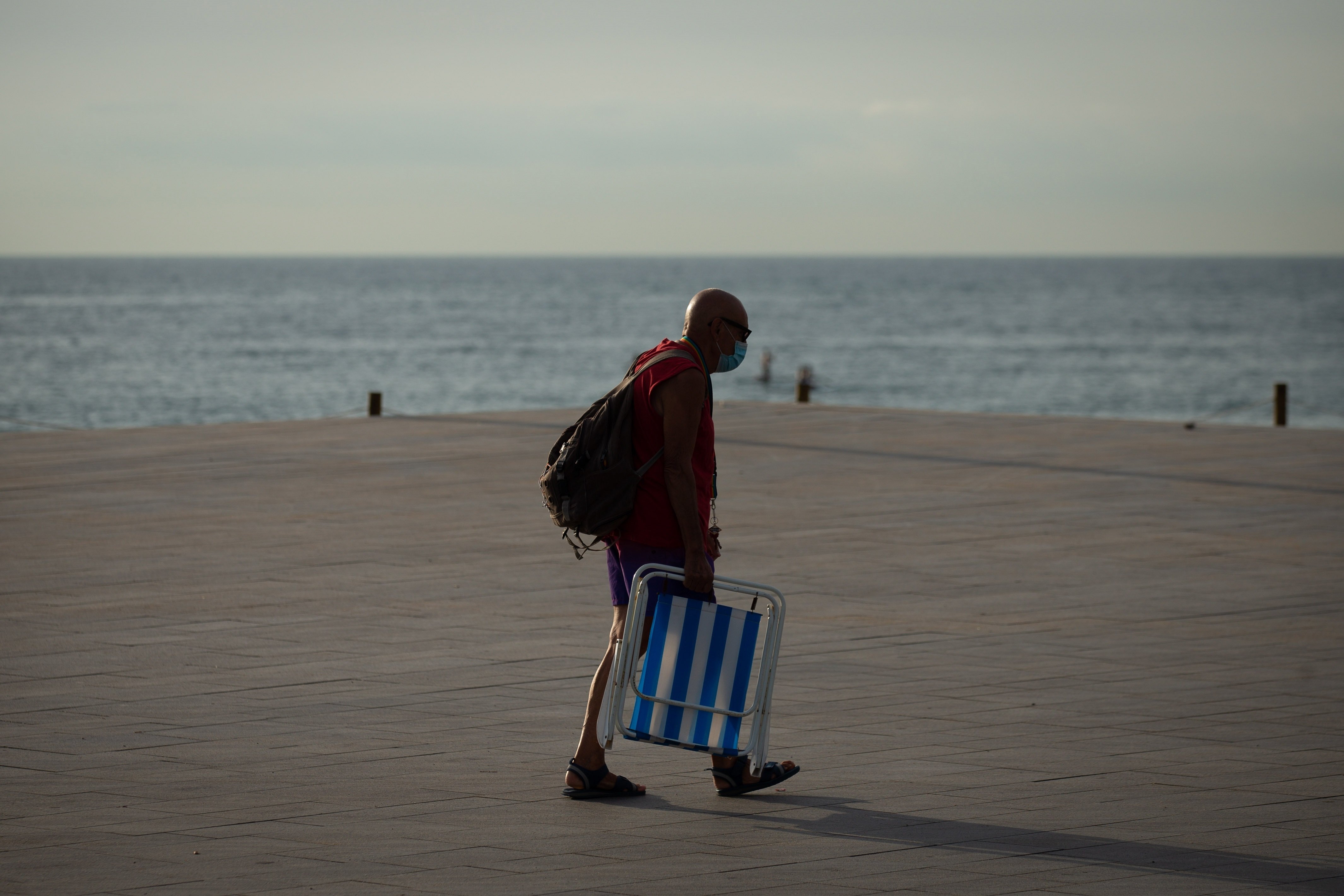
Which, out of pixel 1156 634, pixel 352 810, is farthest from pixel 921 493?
pixel 352 810

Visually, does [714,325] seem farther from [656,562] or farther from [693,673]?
[693,673]

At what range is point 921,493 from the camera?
48.3 feet

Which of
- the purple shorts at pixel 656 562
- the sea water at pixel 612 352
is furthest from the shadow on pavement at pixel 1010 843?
the sea water at pixel 612 352

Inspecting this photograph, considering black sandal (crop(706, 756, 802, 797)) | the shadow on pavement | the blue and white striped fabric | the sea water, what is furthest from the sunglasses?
the sea water

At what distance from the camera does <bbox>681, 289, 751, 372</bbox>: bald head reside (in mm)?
6191

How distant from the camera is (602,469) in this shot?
20.1 feet

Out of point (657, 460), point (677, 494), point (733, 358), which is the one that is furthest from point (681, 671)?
point (733, 358)

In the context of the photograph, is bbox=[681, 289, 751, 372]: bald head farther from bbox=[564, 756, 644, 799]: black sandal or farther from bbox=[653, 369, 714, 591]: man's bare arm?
bbox=[564, 756, 644, 799]: black sandal

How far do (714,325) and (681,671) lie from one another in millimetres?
1213

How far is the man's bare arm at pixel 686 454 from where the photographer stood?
19.8 feet

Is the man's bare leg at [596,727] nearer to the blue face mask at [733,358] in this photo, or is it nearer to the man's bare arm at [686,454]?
the man's bare arm at [686,454]

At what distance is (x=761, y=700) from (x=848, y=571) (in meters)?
4.77

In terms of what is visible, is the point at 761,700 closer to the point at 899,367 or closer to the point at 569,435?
the point at 569,435

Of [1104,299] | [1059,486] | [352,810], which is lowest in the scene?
[352,810]
